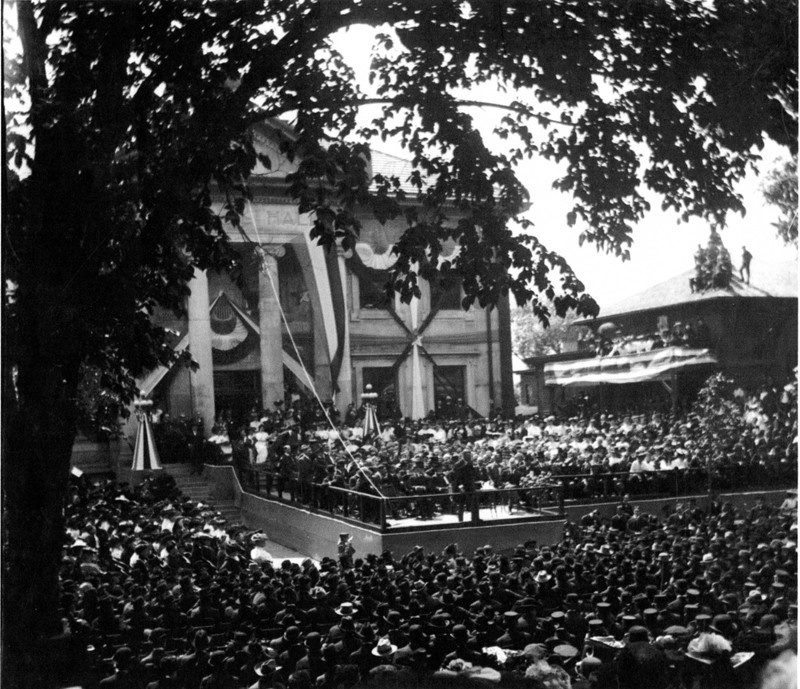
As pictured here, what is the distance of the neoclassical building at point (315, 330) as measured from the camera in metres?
5.69

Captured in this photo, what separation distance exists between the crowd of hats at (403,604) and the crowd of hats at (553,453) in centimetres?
39

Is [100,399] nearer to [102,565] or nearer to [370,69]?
[102,565]

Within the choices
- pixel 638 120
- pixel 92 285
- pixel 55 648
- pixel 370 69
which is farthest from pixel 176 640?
pixel 638 120

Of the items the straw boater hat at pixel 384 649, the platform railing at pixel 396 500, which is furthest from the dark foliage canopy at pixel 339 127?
the straw boater hat at pixel 384 649

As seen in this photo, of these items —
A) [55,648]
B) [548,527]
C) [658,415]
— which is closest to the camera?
[55,648]

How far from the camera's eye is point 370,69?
564 centimetres

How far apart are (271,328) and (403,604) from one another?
213cm

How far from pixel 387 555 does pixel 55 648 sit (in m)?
2.21

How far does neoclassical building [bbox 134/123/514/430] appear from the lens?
5.69 meters

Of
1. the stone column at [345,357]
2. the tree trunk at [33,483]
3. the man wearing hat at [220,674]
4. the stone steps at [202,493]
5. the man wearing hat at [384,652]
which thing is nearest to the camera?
the man wearing hat at [220,674]

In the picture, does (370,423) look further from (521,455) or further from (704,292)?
(704,292)

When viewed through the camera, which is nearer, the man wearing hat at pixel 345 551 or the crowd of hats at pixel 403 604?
the crowd of hats at pixel 403 604

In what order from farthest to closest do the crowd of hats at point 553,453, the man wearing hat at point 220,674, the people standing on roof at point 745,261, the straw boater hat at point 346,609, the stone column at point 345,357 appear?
the people standing on roof at point 745,261, the crowd of hats at point 553,453, the stone column at point 345,357, the straw boater hat at point 346,609, the man wearing hat at point 220,674

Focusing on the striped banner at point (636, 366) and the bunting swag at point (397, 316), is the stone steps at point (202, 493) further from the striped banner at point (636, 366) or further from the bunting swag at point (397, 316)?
the striped banner at point (636, 366)
